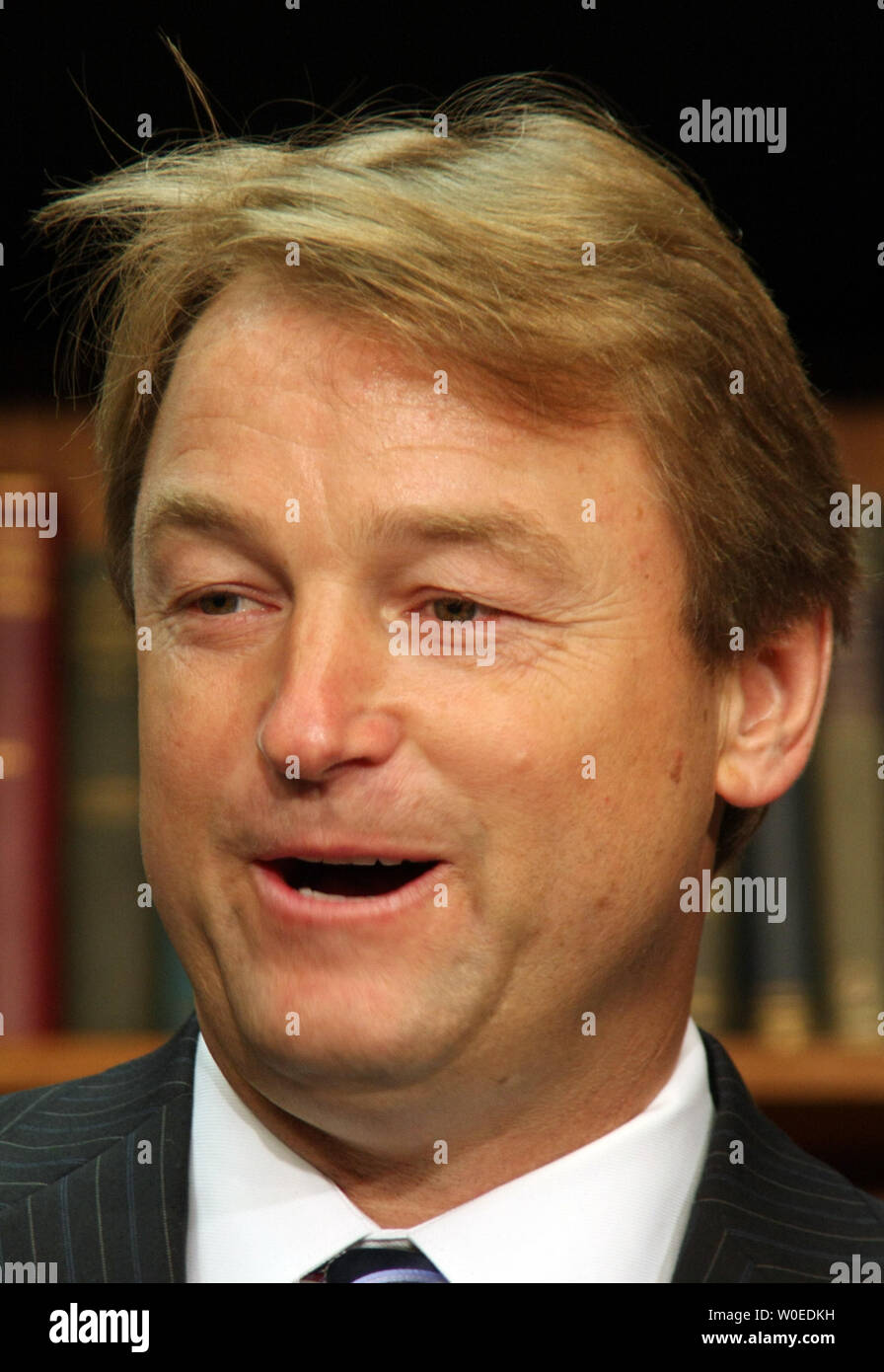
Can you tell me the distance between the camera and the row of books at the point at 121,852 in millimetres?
1461

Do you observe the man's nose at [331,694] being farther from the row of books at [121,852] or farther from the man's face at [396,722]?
the row of books at [121,852]

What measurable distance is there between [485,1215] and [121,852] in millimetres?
568

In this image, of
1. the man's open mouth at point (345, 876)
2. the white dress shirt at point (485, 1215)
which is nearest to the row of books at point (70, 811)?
the white dress shirt at point (485, 1215)

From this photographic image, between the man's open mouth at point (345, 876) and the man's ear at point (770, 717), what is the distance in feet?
0.81

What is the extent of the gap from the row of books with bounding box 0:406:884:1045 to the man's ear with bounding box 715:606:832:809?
30 cm

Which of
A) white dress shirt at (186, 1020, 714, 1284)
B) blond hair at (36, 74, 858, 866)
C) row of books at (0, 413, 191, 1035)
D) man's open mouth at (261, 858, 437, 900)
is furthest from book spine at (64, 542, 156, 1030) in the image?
man's open mouth at (261, 858, 437, 900)

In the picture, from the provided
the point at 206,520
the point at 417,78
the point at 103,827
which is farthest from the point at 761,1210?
the point at 417,78

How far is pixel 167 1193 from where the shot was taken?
108 cm

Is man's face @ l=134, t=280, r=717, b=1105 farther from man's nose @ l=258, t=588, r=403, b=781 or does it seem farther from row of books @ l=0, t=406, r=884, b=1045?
row of books @ l=0, t=406, r=884, b=1045

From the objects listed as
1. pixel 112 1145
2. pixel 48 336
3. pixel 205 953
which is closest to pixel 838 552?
pixel 205 953

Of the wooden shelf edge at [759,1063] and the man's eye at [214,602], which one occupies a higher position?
the man's eye at [214,602]

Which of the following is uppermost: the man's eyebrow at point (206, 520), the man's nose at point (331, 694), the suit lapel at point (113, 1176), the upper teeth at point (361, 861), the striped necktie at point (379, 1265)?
the man's eyebrow at point (206, 520)

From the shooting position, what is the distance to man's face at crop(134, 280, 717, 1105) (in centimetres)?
96
